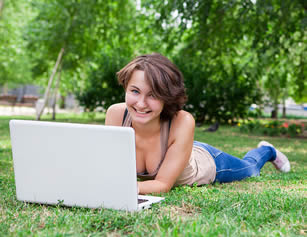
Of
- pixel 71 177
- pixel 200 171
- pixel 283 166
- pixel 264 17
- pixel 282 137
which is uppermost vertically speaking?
pixel 264 17

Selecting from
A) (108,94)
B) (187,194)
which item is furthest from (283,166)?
(108,94)

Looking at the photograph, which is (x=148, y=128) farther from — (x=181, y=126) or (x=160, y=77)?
(x=160, y=77)

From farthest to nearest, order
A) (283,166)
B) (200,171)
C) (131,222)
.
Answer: (283,166) < (200,171) < (131,222)

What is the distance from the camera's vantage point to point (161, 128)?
315cm

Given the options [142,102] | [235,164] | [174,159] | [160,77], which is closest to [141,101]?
[142,102]

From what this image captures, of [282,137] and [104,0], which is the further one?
[104,0]

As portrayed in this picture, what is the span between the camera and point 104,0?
36.9 ft

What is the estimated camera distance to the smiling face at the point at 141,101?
2.78m

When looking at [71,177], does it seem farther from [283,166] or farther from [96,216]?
→ [283,166]

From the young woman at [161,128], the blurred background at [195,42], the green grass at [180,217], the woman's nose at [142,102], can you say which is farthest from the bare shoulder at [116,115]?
the blurred background at [195,42]

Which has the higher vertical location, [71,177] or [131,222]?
[71,177]

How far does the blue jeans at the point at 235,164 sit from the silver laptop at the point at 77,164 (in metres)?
1.25

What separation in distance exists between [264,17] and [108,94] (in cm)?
642

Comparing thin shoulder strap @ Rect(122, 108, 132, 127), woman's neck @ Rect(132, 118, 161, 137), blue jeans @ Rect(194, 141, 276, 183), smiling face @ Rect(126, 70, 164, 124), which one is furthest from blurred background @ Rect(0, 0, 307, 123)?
smiling face @ Rect(126, 70, 164, 124)
